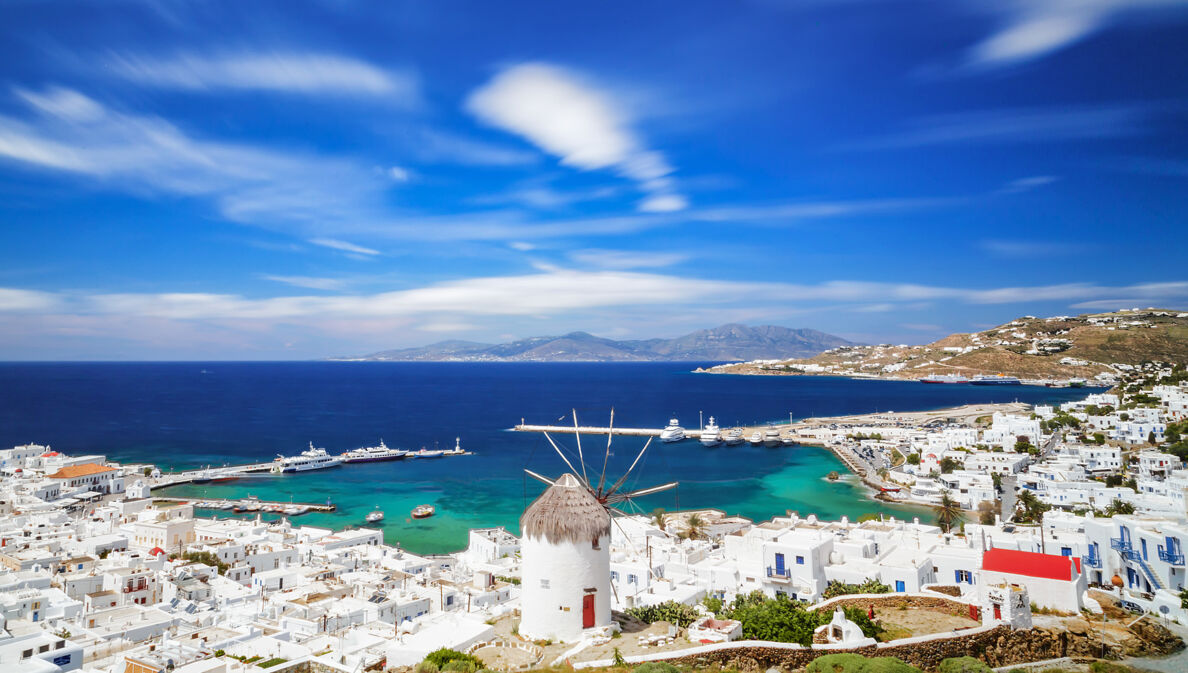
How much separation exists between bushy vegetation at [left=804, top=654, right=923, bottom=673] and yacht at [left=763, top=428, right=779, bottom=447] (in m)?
84.6

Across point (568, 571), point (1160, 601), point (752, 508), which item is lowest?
point (752, 508)

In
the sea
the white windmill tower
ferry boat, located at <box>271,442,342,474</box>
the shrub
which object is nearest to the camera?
the shrub

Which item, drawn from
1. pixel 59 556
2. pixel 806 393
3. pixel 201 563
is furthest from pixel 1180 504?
pixel 806 393

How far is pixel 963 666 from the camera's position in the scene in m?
13.5

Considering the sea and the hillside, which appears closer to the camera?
the sea

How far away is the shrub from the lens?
43.5ft

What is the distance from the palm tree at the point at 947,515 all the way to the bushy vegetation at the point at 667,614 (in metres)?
28.9

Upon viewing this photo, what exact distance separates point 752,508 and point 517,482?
2416 cm

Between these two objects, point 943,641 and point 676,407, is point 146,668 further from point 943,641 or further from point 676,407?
point 676,407

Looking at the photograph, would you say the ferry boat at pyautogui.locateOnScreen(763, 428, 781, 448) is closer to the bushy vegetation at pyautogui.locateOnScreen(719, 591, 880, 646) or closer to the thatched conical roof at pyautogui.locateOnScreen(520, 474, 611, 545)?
the bushy vegetation at pyautogui.locateOnScreen(719, 591, 880, 646)

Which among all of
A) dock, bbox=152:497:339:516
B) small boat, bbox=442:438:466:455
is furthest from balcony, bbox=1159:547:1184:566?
small boat, bbox=442:438:466:455

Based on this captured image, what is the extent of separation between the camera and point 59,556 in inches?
1243

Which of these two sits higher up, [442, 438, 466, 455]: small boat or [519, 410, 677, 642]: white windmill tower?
[519, 410, 677, 642]: white windmill tower

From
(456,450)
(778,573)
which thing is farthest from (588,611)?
(456,450)
